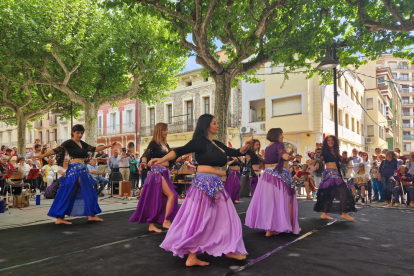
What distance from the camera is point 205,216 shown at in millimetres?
3998

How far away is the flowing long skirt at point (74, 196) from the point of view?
6777mm

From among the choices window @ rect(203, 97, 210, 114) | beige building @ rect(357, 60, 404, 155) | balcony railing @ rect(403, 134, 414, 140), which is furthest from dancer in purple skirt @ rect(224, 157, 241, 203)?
balcony railing @ rect(403, 134, 414, 140)

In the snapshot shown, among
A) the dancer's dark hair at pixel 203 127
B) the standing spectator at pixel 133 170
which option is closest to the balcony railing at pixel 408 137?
the standing spectator at pixel 133 170

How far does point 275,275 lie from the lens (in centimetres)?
360

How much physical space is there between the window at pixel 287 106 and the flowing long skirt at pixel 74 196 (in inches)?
719

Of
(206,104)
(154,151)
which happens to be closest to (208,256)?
(154,151)

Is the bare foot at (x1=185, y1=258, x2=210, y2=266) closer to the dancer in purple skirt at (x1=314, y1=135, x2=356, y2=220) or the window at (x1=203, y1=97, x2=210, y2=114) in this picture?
the dancer in purple skirt at (x1=314, y1=135, x2=356, y2=220)

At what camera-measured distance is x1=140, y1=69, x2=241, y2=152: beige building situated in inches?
1027

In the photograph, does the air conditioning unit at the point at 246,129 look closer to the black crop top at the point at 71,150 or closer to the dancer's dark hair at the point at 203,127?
the black crop top at the point at 71,150

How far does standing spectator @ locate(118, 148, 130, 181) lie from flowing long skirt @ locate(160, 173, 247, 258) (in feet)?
33.4

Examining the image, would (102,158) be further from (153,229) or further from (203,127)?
(203,127)

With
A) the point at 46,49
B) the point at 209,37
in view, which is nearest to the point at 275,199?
the point at 209,37

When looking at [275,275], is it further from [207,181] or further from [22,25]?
[22,25]

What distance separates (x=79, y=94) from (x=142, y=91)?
3.68m
